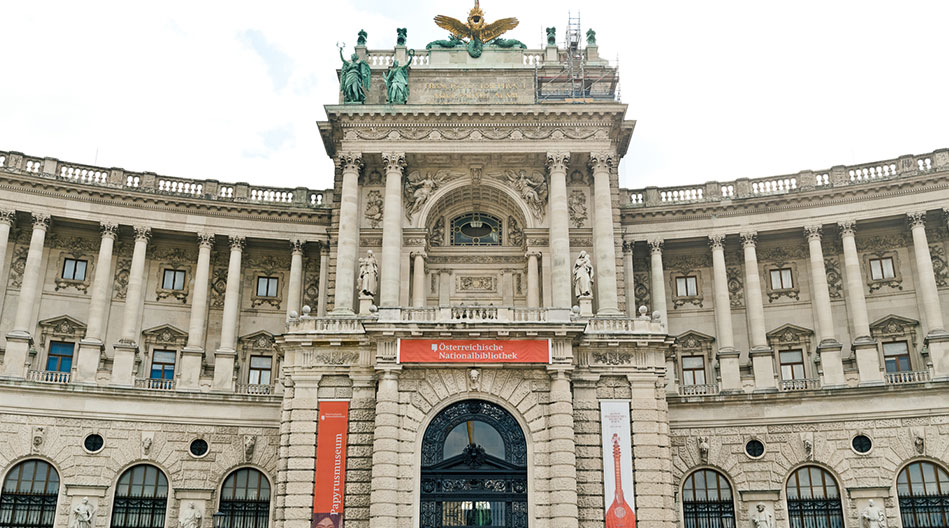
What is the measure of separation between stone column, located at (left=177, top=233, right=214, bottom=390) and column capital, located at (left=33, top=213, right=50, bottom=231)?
286 inches

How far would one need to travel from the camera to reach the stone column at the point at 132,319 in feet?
137

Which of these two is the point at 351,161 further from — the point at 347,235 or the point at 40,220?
the point at 40,220

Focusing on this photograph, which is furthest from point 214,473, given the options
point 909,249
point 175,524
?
point 909,249

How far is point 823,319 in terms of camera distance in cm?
4331

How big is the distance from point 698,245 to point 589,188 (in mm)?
7649

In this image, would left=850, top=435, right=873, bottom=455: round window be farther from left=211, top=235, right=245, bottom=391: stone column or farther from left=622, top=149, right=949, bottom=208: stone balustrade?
left=211, top=235, right=245, bottom=391: stone column

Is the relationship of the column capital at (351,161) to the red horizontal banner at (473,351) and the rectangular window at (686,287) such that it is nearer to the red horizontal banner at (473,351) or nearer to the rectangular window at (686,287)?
the red horizontal banner at (473,351)

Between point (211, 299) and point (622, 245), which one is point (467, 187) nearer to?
point (622, 245)

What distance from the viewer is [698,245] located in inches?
1874

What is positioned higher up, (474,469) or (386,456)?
(386,456)

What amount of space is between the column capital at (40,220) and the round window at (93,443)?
430 inches

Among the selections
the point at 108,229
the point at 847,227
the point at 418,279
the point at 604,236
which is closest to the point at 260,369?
the point at 418,279

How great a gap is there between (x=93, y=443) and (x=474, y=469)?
18121 millimetres

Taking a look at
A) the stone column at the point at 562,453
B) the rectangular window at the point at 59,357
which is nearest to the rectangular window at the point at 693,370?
the stone column at the point at 562,453
